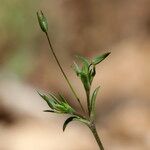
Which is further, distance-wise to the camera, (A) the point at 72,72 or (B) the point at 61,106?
(A) the point at 72,72

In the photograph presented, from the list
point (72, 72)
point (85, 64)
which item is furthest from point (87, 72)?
point (72, 72)

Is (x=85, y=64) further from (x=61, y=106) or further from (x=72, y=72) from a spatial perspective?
(x=72, y=72)

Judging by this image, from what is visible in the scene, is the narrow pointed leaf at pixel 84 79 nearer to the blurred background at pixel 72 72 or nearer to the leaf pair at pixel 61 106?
the leaf pair at pixel 61 106

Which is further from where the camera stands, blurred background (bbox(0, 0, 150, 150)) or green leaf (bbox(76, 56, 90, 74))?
blurred background (bbox(0, 0, 150, 150))

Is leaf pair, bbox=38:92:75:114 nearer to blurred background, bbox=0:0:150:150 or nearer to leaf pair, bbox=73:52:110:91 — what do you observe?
leaf pair, bbox=73:52:110:91

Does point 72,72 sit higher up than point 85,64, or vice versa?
point 85,64

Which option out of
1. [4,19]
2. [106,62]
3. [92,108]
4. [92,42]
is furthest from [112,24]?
[92,108]

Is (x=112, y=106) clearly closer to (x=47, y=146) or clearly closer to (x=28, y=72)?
(x=47, y=146)

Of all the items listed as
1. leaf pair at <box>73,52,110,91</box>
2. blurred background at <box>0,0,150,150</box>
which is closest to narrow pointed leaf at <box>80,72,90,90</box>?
leaf pair at <box>73,52,110,91</box>
